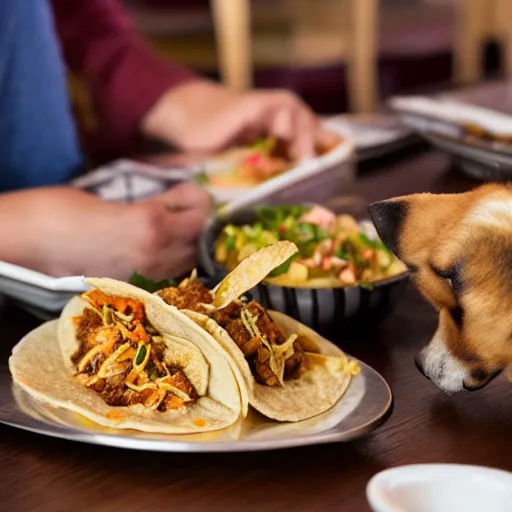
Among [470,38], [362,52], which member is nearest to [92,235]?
[362,52]

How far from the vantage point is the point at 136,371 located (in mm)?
714

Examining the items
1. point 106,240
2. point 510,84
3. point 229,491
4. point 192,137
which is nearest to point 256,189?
point 106,240

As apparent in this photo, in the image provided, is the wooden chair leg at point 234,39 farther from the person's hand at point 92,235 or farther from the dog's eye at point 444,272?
the dog's eye at point 444,272

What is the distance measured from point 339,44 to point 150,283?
332 centimetres

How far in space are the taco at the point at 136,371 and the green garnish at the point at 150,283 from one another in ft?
0.17

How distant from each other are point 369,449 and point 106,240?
16.3 inches

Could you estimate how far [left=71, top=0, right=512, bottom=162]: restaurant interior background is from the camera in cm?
365

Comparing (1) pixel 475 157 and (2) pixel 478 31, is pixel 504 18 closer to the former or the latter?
(2) pixel 478 31

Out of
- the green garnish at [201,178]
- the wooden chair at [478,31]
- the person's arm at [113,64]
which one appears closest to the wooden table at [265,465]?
the green garnish at [201,178]

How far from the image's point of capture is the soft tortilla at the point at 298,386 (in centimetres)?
69

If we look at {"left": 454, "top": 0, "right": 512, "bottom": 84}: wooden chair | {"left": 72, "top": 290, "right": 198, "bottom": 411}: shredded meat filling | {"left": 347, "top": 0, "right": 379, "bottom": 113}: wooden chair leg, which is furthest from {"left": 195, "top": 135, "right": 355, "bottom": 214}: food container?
{"left": 454, "top": 0, "right": 512, "bottom": 84}: wooden chair

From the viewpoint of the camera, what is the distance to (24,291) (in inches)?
34.3

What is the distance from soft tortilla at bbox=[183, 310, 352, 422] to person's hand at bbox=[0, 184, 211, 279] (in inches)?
6.6

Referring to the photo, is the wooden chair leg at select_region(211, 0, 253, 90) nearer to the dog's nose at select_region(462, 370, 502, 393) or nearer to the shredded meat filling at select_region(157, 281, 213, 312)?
the shredded meat filling at select_region(157, 281, 213, 312)
